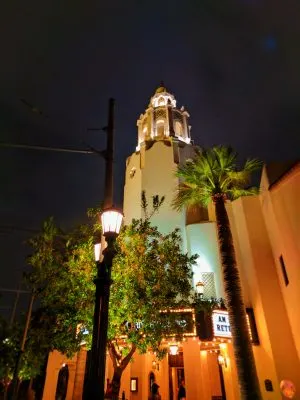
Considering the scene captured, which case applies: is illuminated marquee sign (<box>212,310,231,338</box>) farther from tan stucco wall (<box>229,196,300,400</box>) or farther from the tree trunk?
the tree trunk

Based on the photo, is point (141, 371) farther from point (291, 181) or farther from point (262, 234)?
point (291, 181)

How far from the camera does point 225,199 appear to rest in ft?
56.0

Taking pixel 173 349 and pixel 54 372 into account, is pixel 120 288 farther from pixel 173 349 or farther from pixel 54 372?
pixel 54 372

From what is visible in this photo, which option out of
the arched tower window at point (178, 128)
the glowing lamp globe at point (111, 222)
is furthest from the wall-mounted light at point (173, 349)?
the arched tower window at point (178, 128)

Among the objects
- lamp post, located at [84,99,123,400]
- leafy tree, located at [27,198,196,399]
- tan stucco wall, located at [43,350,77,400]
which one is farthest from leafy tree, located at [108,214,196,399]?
tan stucco wall, located at [43,350,77,400]

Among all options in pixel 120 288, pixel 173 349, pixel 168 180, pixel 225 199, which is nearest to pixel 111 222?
pixel 120 288

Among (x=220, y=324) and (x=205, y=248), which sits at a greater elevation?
(x=205, y=248)

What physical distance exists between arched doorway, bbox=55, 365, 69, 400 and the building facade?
34 centimetres

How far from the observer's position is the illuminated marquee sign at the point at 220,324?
17.7 m

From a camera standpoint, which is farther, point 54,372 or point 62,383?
point 54,372

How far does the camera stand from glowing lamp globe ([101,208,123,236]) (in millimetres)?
6703

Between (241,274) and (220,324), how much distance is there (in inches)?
159

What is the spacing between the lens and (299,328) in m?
15.5

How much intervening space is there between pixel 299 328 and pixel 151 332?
7.92 metres
